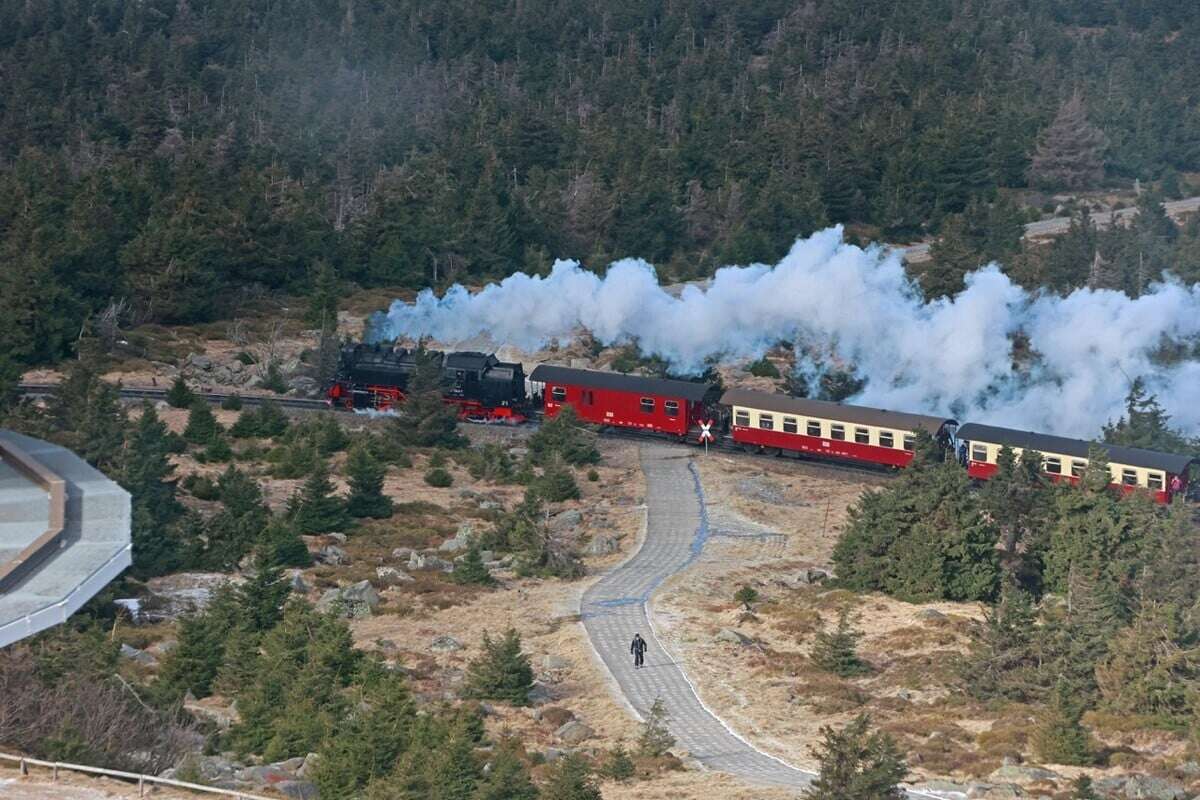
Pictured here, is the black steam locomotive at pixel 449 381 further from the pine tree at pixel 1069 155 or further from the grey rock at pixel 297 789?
the pine tree at pixel 1069 155

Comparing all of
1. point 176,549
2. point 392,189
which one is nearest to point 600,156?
point 392,189

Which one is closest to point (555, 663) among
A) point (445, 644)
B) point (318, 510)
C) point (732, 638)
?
point (445, 644)

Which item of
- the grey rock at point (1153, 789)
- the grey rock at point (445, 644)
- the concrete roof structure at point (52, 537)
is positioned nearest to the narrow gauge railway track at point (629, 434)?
the grey rock at point (445, 644)

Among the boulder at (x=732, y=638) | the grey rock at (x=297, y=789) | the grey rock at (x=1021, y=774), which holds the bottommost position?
the grey rock at (x=297, y=789)

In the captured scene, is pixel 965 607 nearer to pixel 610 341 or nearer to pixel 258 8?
pixel 610 341

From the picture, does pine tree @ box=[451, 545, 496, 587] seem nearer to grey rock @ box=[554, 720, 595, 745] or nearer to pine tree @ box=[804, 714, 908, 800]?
grey rock @ box=[554, 720, 595, 745]
